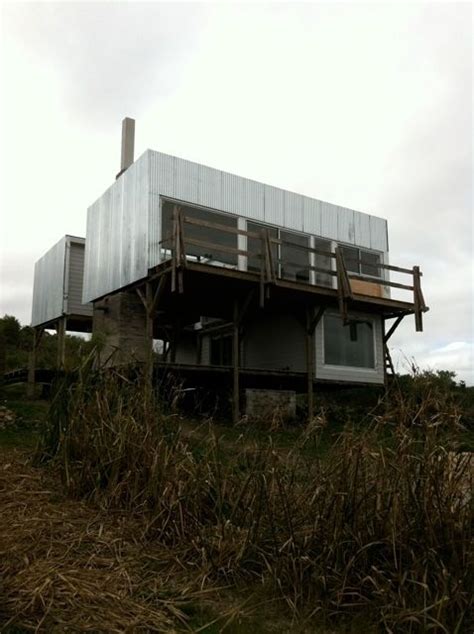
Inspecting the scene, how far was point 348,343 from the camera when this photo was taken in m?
15.5

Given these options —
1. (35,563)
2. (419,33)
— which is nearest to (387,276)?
(419,33)

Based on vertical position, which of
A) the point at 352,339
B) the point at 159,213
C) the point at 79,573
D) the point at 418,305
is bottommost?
the point at 79,573

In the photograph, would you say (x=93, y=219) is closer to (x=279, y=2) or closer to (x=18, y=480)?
(x=279, y=2)

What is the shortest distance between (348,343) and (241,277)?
4.53 metres

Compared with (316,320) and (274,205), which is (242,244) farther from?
(316,320)

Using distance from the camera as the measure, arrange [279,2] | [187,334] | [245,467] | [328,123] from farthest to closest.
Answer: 1. [187,334]
2. [328,123]
3. [279,2]
4. [245,467]

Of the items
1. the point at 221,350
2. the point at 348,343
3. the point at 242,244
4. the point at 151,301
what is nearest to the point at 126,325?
the point at 151,301

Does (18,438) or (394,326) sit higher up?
(394,326)

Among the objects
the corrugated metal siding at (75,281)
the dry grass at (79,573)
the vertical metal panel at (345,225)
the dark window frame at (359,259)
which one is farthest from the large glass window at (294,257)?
the dry grass at (79,573)

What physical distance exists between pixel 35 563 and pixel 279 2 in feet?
20.7

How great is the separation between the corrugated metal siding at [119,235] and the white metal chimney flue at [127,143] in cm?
102

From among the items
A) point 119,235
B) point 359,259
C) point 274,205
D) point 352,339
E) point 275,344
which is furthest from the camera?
point 359,259

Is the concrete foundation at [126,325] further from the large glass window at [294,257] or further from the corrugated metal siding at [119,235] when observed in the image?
the large glass window at [294,257]

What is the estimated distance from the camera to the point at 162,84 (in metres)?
7.62
